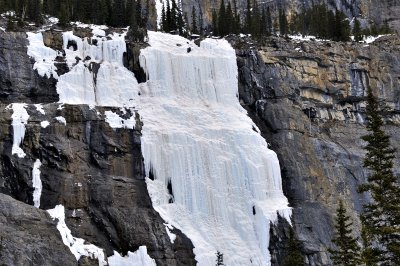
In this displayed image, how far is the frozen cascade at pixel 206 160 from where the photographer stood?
3431 cm

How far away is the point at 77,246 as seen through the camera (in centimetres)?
2912

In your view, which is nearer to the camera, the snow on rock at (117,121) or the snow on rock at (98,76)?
the snow on rock at (117,121)

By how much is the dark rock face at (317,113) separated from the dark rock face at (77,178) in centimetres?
831

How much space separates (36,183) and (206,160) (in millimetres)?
11255

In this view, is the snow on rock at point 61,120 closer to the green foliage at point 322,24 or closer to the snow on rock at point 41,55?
the snow on rock at point 41,55

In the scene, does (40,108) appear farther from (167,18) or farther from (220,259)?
(167,18)

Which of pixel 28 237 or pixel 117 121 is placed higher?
pixel 117 121

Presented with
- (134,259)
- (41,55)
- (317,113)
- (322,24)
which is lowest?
(134,259)

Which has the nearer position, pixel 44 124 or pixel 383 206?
pixel 383 206

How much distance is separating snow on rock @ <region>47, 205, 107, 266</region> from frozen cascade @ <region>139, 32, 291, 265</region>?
5.56m

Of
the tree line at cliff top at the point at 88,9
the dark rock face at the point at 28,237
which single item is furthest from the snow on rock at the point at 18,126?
the tree line at cliff top at the point at 88,9

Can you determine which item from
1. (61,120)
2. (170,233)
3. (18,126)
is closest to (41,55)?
(61,120)

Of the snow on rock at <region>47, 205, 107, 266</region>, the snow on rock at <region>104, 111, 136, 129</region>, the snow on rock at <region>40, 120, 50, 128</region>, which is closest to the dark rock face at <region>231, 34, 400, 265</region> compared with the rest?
the snow on rock at <region>104, 111, 136, 129</region>

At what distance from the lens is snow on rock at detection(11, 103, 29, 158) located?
3216cm
